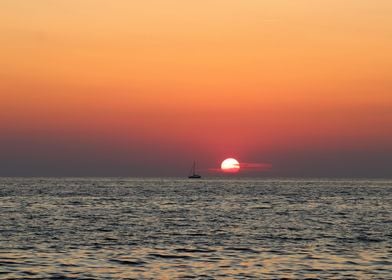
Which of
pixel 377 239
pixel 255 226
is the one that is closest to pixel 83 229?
pixel 255 226

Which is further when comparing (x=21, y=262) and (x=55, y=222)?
(x=55, y=222)

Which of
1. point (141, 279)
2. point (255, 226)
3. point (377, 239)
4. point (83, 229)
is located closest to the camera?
point (141, 279)

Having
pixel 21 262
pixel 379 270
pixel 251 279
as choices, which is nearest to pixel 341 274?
pixel 379 270

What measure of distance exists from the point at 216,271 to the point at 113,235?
19281mm

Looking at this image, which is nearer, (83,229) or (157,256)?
(157,256)

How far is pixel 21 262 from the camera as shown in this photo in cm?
3847

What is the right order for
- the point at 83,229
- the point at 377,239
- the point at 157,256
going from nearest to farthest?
1. the point at 157,256
2. the point at 377,239
3. the point at 83,229

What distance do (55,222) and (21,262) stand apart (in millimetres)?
28775

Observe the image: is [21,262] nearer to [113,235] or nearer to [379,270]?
[113,235]

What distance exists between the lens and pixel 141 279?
33.9m

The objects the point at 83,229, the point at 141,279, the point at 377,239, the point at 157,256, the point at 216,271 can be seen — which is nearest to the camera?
the point at 141,279

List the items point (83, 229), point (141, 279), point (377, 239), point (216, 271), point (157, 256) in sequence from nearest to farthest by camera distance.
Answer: point (141, 279)
point (216, 271)
point (157, 256)
point (377, 239)
point (83, 229)

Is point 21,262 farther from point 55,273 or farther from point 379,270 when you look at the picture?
point 379,270

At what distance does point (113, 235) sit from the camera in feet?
177
